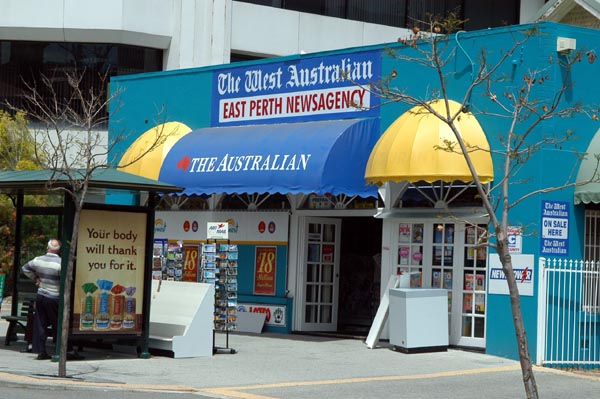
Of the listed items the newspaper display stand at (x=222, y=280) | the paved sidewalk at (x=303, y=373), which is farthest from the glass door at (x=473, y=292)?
the newspaper display stand at (x=222, y=280)

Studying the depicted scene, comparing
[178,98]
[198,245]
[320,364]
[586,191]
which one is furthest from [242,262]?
[586,191]

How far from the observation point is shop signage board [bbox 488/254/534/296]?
60.3 feet

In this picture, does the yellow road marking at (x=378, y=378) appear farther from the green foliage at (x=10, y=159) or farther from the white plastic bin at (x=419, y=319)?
the green foliage at (x=10, y=159)

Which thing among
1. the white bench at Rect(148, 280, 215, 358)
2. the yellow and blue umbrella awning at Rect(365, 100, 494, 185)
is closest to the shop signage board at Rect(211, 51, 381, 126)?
the yellow and blue umbrella awning at Rect(365, 100, 494, 185)

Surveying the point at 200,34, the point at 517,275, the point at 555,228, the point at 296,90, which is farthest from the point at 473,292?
the point at 200,34

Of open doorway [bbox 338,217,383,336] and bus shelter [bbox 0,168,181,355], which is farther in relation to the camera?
open doorway [bbox 338,217,383,336]

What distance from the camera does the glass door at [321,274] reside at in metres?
22.8

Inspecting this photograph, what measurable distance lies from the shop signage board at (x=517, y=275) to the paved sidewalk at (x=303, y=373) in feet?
3.71

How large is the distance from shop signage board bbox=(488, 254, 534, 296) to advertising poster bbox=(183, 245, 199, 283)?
7.60 m

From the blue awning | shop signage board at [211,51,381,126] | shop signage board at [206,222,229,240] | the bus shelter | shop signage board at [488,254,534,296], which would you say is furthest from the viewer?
shop signage board at [211,51,381,126]

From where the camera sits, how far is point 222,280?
19.0 m

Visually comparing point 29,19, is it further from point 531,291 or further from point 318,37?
point 531,291

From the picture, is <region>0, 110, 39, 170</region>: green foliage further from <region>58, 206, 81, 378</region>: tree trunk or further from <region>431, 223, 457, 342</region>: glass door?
<region>58, 206, 81, 378</region>: tree trunk

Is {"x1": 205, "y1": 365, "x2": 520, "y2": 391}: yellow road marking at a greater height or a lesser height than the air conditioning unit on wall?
lesser
